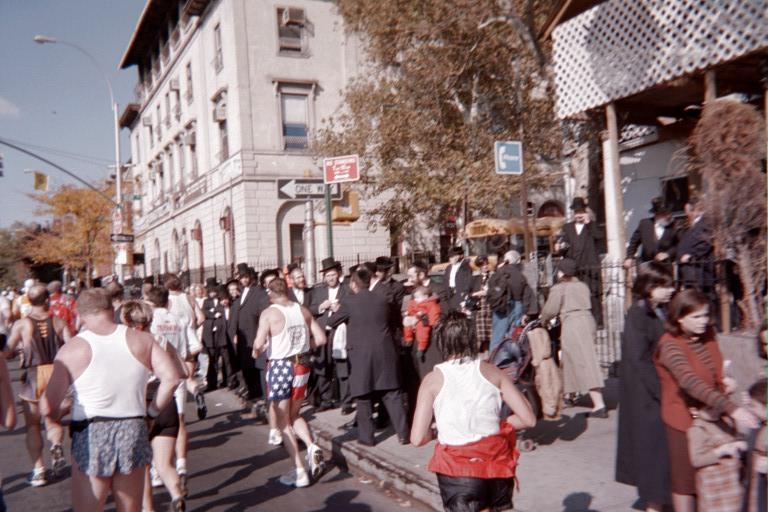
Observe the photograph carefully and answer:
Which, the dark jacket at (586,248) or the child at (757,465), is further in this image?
the dark jacket at (586,248)

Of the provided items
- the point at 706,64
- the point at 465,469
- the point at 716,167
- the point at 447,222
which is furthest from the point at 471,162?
the point at 465,469

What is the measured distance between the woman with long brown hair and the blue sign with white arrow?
5440 millimetres

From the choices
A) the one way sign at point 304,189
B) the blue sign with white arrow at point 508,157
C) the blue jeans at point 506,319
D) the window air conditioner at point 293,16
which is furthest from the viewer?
the window air conditioner at point 293,16

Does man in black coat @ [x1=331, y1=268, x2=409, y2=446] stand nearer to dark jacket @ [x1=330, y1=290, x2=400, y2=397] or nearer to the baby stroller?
dark jacket @ [x1=330, y1=290, x2=400, y2=397]

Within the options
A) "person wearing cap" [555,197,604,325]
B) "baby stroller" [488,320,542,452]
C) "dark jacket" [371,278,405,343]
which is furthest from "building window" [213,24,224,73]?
"baby stroller" [488,320,542,452]

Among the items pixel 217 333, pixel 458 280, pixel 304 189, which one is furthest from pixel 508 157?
pixel 217 333

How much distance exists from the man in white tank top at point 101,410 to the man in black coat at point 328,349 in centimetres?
478

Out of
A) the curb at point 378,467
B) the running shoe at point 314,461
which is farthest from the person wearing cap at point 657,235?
the running shoe at point 314,461

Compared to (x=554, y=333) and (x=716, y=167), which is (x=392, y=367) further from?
(x=716, y=167)

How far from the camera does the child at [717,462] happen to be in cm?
371

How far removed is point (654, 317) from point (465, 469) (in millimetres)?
1846

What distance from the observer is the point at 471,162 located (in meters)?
18.8

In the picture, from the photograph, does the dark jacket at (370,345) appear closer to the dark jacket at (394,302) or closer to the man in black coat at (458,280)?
the dark jacket at (394,302)

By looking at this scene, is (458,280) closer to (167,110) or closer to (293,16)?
(293,16)
